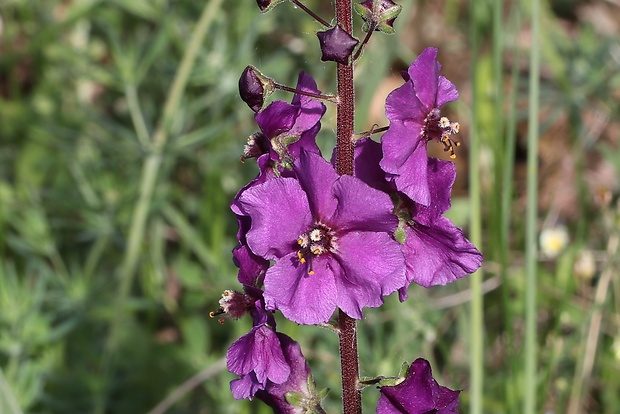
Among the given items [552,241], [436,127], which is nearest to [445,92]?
[436,127]

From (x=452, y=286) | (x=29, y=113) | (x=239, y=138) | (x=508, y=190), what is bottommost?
(x=508, y=190)

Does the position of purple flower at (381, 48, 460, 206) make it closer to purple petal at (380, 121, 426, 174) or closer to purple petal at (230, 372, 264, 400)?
purple petal at (380, 121, 426, 174)

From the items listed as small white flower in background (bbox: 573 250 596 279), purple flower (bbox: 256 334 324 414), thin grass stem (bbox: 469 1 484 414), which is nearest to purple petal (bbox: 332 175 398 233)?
purple flower (bbox: 256 334 324 414)

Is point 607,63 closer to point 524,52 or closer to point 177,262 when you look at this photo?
point 524,52

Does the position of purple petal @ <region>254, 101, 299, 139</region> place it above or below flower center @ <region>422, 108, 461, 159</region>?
above

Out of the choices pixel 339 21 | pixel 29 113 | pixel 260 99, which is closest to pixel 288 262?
pixel 260 99

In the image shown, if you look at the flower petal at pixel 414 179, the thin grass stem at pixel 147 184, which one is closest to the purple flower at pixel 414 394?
the flower petal at pixel 414 179
